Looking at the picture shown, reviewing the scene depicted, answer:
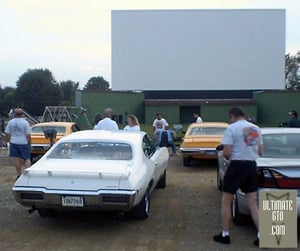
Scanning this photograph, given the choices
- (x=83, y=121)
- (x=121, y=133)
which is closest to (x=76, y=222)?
(x=121, y=133)

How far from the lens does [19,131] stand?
10094 mm

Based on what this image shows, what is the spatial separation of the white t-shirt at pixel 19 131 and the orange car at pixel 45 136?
3157 millimetres

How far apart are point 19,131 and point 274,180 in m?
5.82

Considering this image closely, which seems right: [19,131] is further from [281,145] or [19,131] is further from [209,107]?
[209,107]

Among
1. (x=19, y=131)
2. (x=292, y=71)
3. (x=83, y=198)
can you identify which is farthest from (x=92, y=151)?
(x=292, y=71)

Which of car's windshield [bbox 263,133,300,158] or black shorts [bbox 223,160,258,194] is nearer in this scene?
black shorts [bbox 223,160,258,194]

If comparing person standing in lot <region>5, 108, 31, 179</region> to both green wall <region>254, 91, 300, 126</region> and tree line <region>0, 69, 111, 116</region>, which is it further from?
tree line <region>0, 69, 111, 116</region>

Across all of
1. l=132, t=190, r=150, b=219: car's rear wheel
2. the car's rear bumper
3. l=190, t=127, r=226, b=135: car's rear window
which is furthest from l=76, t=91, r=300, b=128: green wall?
the car's rear bumper

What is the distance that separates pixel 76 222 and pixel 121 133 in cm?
175

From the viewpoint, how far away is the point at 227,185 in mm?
5891

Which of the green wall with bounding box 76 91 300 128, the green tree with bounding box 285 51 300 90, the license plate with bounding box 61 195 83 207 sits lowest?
the green wall with bounding box 76 91 300 128

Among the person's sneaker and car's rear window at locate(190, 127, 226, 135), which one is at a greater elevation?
car's rear window at locate(190, 127, 226, 135)

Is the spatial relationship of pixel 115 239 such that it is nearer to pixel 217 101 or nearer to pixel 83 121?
pixel 83 121

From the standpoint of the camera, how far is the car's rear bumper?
5.99m
